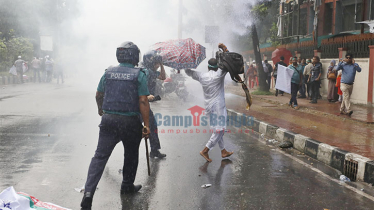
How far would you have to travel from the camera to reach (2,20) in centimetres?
2900

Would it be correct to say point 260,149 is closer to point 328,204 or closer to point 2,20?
point 328,204

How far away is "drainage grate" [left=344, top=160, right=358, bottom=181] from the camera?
5723 millimetres

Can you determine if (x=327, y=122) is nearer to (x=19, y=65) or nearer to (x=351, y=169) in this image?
(x=351, y=169)

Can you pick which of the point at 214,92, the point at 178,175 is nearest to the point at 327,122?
the point at 214,92

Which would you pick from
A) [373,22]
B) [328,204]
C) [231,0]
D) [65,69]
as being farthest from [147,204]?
[65,69]

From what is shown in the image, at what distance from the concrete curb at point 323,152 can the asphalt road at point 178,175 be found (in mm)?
226

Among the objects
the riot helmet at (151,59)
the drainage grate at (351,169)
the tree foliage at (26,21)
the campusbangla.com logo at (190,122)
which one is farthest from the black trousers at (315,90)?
the tree foliage at (26,21)

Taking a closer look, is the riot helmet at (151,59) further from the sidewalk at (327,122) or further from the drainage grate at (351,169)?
the sidewalk at (327,122)

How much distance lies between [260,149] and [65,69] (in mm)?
33449

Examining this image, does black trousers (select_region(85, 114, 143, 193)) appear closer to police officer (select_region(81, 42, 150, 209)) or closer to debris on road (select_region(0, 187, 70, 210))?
police officer (select_region(81, 42, 150, 209))

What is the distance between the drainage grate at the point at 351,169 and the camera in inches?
225

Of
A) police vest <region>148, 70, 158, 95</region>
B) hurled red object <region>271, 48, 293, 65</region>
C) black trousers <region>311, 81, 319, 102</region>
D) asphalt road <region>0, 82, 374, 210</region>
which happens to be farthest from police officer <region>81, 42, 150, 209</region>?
hurled red object <region>271, 48, 293, 65</region>

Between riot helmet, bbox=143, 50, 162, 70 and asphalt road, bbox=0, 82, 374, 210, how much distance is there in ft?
4.53

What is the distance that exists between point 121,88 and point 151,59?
1.91 meters
